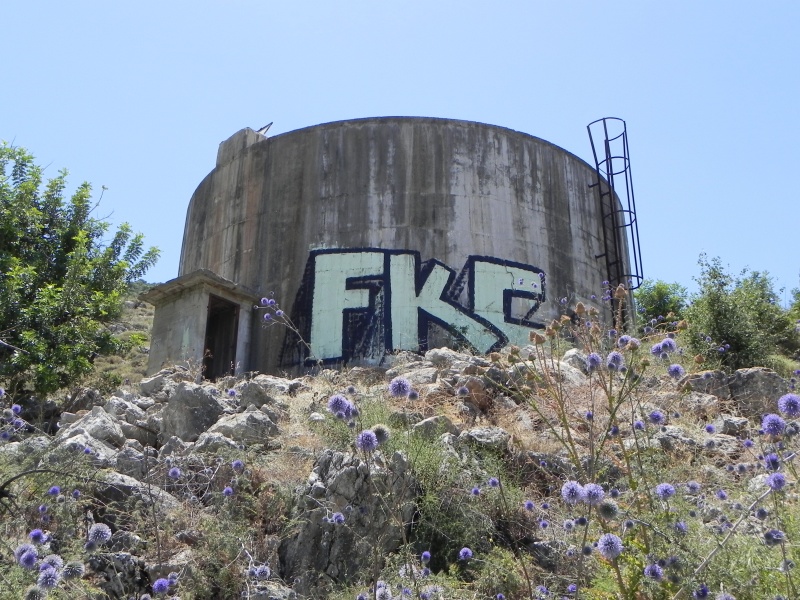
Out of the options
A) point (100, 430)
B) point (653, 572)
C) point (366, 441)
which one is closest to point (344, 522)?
Answer: point (366, 441)

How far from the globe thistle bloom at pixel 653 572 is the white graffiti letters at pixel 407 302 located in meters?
10.7

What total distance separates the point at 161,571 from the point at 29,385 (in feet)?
29.8

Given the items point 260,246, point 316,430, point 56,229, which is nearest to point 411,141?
point 260,246

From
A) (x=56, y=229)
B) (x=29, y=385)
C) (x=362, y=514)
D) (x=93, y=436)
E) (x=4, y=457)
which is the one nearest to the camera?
(x=362, y=514)

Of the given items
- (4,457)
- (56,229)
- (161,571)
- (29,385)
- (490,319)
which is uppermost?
(56,229)

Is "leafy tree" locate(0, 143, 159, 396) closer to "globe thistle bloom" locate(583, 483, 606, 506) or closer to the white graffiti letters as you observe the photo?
the white graffiti letters

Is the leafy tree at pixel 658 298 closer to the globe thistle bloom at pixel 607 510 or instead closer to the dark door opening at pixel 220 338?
the dark door opening at pixel 220 338

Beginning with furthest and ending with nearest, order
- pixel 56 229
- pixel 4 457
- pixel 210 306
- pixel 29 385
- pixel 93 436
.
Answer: pixel 210 306 → pixel 56 229 → pixel 29 385 → pixel 93 436 → pixel 4 457

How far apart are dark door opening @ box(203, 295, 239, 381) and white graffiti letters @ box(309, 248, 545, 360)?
1.67 metres

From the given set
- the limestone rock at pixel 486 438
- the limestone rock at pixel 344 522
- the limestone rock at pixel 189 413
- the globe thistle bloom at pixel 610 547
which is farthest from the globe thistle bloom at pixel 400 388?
the limestone rock at pixel 189 413

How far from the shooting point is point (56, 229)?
14984 millimetres

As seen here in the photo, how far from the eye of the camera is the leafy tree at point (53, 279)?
41.9 feet

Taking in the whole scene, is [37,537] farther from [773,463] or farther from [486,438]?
[773,463]

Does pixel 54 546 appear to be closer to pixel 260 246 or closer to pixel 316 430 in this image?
pixel 316 430
